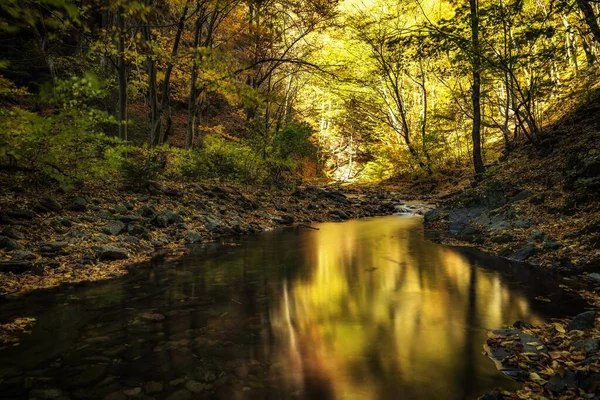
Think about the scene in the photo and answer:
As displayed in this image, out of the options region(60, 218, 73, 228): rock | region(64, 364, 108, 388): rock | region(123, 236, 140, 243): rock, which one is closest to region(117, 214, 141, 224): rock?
region(123, 236, 140, 243): rock

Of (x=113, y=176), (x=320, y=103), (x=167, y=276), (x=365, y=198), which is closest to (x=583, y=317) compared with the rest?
(x=167, y=276)

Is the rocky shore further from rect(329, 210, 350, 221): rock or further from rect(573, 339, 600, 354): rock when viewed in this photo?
rect(573, 339, 600, 354): rock

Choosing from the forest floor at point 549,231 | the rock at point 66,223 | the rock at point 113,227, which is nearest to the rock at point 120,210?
the rock at point 113,227

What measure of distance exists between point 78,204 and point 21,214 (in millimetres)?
1327

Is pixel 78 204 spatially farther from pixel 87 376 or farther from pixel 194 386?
pixel 194 386

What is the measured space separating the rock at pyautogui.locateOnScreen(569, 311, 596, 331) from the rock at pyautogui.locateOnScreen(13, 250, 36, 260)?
7.88 m

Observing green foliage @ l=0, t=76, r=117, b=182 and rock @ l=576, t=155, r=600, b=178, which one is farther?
rock @ l=576, t=155, r=600, b=178

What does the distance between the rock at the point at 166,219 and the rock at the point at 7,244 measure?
3.50 meters

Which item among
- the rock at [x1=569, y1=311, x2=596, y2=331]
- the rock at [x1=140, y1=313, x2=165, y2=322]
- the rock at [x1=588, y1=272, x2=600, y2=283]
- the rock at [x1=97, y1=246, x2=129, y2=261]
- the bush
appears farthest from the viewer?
the bush

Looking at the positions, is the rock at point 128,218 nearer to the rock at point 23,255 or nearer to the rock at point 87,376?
the rock at point 23,255

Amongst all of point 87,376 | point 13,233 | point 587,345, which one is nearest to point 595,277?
point 587,345

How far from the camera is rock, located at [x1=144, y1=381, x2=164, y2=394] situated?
3.20 m

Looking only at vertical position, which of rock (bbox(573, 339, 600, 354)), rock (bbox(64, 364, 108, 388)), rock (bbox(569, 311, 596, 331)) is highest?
rock (bbox(569, 311, 596, 331))

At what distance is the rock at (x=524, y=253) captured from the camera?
25.7 ft
